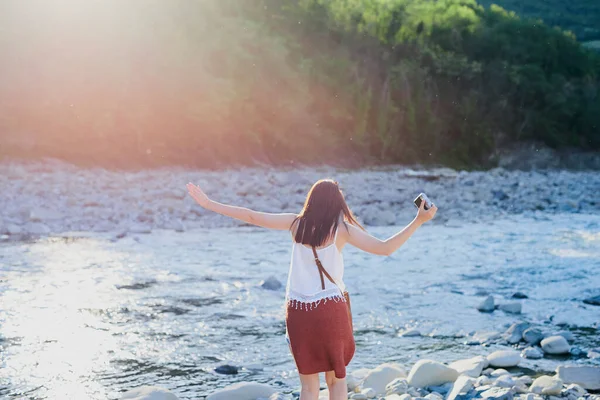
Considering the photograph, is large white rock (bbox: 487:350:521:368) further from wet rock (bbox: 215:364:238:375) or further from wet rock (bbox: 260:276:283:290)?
wet rock (bbox: 260:276:283:290)

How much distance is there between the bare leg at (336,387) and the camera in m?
3.25

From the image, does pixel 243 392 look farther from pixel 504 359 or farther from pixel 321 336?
pixel 504 359

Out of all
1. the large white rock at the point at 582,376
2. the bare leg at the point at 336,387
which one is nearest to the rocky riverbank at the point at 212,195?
the large white rock at the point at 582,376

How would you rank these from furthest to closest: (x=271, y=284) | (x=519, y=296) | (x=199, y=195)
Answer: (x=271, y=284), (x=519, y=296), (x=199, y=195)

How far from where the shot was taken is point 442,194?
745 inches

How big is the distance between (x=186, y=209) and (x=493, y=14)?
105 feet

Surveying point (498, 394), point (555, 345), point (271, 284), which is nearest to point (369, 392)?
point (498, 394)

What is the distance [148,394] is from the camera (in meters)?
4.27

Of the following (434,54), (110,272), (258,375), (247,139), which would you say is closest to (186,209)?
(110,272)

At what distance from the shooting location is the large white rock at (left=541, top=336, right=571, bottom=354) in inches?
221

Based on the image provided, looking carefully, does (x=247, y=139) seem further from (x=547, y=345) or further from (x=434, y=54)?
(x=547, y=345)

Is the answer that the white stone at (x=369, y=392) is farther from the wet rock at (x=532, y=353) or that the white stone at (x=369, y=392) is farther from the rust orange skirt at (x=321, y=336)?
the wet rock at (x=532, y=353)

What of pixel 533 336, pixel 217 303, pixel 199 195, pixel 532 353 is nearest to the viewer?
pixel 199 195

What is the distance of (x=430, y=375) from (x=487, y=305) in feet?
8.80
